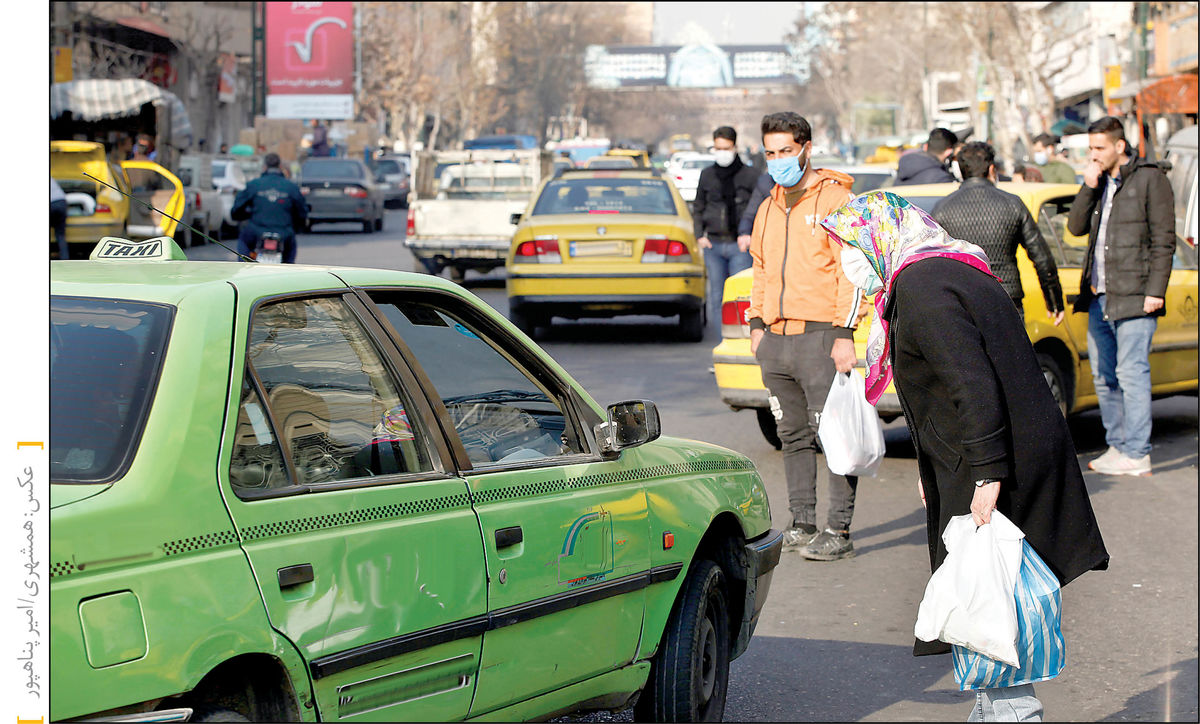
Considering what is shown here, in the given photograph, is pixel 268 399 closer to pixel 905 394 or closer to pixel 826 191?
pixel 905 394

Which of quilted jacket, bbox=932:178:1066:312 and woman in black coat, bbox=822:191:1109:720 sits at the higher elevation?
quilted jacket, bbox=932:178:1066:312

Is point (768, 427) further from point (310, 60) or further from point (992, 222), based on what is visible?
point (310, 60)

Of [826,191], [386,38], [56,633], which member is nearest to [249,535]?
[56,633]

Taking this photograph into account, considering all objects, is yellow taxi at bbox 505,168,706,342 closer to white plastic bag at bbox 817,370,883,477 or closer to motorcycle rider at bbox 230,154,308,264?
motorcycle rider at bbox 230,154,308,264

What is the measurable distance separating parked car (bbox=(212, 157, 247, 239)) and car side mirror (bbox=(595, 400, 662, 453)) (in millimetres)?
26029

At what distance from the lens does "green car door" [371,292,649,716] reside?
11.7 feet

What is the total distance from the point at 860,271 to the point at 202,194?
24.4 meters

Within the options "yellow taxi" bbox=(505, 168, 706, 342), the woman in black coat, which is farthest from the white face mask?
"yellow taxi" bbox=(505, 168, 706, 342)

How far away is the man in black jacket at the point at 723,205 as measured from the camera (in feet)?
43.1

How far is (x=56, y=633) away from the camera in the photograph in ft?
8.33

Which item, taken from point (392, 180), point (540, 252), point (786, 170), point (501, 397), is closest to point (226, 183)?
point (392, 180)

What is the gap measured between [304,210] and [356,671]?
1361 centimetres

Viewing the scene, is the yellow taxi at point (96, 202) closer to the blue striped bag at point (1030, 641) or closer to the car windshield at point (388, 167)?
the blue striped bag at point (1030, 641)

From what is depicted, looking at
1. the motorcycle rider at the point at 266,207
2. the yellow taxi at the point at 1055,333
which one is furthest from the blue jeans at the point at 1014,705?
the motorcycle rider at the point at 266,207
